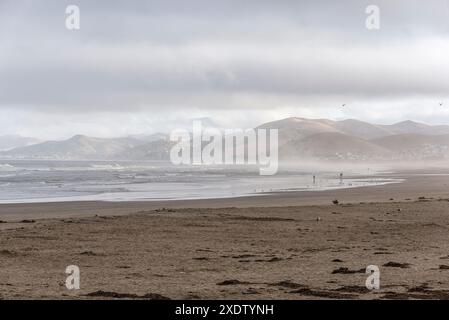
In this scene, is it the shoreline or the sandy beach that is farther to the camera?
the shoreline

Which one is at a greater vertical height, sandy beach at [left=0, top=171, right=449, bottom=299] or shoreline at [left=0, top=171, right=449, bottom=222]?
shoreline at [left=0, top=171, right=449, bottom=222]

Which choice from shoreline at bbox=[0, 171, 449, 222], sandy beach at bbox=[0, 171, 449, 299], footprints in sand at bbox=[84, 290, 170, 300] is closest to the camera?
footprints in sand at bbox=[84, 290, 170, 300]

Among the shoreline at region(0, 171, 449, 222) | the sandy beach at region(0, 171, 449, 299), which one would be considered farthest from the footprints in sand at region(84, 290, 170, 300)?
the shoreline at region(0, 171, 449, 222)

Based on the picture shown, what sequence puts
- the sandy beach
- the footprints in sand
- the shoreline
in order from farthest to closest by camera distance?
the shoreline, the sandy beach, the footprints in sand

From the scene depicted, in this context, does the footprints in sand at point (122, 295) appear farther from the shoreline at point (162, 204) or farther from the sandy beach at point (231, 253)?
the shoreline at point (162, 204)

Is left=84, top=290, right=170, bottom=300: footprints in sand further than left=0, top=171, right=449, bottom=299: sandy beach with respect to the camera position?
No

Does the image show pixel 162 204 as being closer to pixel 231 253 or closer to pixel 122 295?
pixel 231 253

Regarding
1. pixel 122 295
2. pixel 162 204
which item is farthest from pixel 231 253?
pixel 162 204

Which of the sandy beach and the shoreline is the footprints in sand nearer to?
the sandy beach

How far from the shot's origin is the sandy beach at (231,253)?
1114 centimetres

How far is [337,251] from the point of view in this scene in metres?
16.5

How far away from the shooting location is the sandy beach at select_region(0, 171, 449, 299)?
11.1 metres
